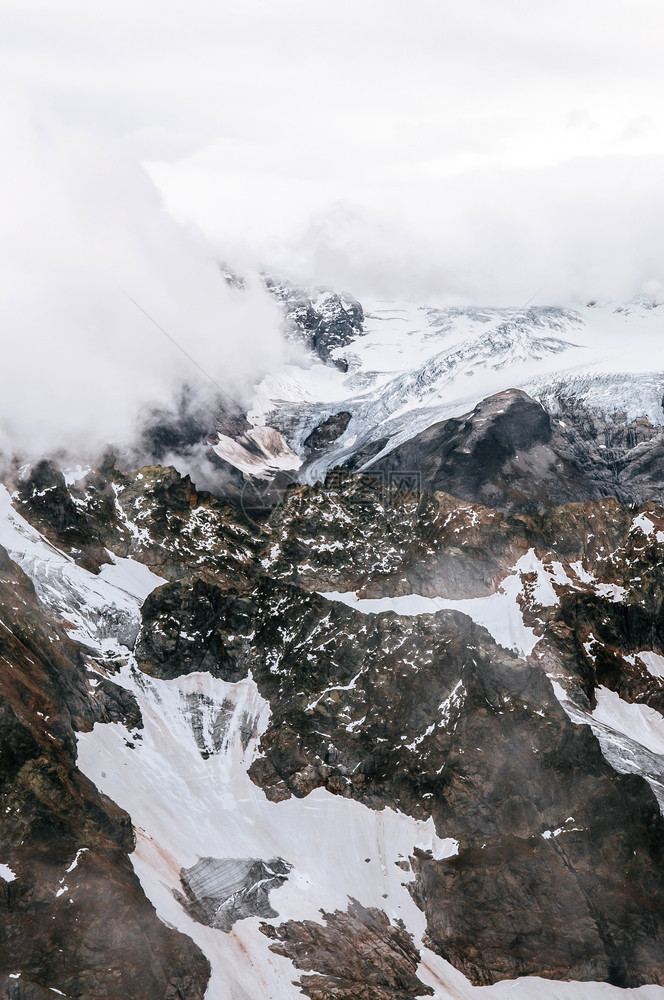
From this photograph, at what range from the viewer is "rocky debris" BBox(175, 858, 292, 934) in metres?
158

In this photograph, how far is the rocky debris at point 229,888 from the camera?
158m

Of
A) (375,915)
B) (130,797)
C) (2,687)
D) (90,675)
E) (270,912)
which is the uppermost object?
(2,687)

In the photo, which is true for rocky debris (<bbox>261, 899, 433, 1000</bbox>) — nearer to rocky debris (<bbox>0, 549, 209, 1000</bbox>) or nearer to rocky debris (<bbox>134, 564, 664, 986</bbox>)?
rocky debris (<bbox>134, 564, 664, 986</bbox>)

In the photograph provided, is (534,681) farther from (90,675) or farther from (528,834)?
(90,675)

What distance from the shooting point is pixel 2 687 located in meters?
160

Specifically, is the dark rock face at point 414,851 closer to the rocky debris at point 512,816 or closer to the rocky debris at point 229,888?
the rocky debris at point 512,816

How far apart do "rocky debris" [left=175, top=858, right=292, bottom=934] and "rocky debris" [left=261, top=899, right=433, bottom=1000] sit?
6142 mm

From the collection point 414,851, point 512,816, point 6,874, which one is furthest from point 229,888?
point 512,816

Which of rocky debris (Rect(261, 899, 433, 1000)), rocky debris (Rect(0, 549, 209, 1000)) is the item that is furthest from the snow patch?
rocky debris (Rect(261, 899, 433, 1000))

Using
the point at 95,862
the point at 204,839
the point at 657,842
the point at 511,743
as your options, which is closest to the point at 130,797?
the point at 204,839

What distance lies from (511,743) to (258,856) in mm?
60750

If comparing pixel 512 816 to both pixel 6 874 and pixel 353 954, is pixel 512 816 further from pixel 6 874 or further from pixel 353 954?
pixel 6 874

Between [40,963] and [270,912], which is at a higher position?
[40,963]

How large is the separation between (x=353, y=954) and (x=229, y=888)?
27158mm
